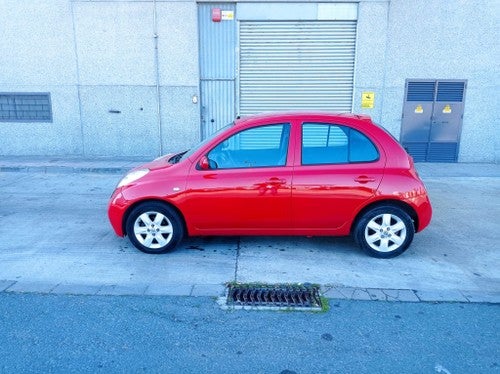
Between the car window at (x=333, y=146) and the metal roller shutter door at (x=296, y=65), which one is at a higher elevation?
the metal roller shutter door at (x=296, y=65)

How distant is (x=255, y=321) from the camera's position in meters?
3.23

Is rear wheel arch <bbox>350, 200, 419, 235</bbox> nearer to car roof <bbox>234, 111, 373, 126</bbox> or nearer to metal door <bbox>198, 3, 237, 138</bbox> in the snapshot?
car roof <bbox>234, 111, 373, 126</bbox>

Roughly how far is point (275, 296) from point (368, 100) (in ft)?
26.4

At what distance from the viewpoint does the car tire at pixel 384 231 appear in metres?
4.33

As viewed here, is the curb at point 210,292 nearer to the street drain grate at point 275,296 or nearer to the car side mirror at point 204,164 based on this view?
the street drain grate at point 275,296

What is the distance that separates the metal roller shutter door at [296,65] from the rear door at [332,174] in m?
6.44

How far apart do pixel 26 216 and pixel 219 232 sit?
3432 millimetres

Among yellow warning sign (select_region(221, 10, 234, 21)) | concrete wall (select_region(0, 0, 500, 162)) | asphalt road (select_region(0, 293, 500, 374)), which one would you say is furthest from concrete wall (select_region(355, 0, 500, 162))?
asphalt road (select_region(0, 293, 500, 374))

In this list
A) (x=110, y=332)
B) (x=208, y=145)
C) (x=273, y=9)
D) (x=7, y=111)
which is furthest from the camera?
(x=7, y=111)

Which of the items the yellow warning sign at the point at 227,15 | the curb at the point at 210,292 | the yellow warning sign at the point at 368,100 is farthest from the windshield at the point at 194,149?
the yellow warning sign at the point at 368,100

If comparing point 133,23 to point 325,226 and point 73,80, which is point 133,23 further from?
point 325,226

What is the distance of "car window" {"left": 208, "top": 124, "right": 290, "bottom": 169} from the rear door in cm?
24

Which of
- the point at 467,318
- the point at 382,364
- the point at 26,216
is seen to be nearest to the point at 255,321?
the point at 382,364

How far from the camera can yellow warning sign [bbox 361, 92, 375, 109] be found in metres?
10.2
